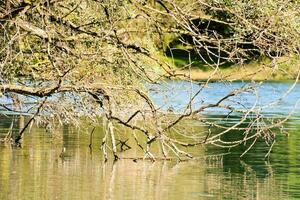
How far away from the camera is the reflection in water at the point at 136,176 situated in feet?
55.7

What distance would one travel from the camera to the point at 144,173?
774 inches

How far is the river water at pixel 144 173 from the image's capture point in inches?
671

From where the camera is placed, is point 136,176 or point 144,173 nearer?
point 136,176

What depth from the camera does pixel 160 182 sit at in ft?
60.3

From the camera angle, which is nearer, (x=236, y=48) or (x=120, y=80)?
(x=236, y=48)

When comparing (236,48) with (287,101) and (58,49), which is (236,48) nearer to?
(58,49)

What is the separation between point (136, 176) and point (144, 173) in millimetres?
562

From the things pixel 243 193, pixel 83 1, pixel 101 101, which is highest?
pixel 83 1

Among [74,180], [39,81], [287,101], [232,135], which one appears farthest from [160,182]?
[287,101]

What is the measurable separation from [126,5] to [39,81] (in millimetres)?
4183

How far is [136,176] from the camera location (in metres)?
19.1

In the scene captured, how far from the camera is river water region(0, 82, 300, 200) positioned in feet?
55.9

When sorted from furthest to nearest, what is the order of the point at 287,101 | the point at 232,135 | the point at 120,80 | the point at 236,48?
the point at 287,101, the point at 232,135, the point at 120,80, the point at 236,48

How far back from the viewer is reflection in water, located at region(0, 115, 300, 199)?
1698 cm
